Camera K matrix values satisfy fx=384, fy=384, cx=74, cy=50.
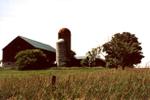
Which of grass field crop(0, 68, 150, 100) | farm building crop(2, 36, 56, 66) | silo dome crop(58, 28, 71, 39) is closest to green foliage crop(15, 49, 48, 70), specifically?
farm building crop(2, 36, 56, 66)

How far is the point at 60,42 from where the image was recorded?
246 feet

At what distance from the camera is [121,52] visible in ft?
229

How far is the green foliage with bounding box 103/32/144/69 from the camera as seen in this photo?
6819cm

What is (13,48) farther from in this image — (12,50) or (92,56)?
(92,56)

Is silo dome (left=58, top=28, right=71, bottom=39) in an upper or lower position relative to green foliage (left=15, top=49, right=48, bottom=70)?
upper

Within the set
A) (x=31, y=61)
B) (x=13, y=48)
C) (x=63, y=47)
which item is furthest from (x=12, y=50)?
(x=31, y=61)

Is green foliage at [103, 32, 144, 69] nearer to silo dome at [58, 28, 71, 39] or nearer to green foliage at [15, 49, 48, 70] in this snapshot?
silo dome at [58, 28, 71, 39]

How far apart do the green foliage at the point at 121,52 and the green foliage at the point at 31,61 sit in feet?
46.4

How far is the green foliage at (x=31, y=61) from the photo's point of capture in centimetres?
5669

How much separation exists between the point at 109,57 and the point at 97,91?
59151 mm

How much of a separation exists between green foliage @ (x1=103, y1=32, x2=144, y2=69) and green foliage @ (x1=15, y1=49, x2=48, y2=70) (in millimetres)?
14137

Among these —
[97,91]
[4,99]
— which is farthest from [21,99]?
[97,91]

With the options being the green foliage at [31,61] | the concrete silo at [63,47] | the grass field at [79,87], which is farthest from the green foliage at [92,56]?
the grass field at [79,87]

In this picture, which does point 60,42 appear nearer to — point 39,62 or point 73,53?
point 73,53
